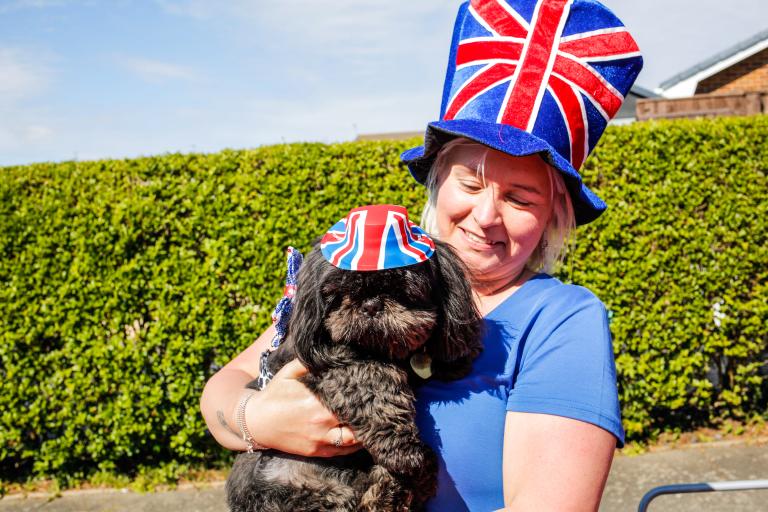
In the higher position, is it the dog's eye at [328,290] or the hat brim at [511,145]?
the hat brim at [511,145]

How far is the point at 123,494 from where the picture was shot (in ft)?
18.9

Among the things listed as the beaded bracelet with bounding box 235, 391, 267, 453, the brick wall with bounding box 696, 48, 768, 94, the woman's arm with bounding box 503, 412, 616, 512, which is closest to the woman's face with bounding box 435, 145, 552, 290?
the woman's arm with bounding box 503, 412, 616, 512

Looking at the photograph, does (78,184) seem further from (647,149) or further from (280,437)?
(647,149)

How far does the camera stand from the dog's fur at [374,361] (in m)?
1.78

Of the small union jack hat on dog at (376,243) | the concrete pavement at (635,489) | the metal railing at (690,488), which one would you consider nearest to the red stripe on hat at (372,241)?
the small union jack hat on dog at (376,243)

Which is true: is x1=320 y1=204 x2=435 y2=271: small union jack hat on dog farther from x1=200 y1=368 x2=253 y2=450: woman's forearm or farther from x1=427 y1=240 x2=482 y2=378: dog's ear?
x1=200 y1=368 x2=253 y2=450: woman's forearm

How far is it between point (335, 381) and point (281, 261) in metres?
3.80

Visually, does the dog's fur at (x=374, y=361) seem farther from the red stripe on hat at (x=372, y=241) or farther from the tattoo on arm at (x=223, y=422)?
the tattoo on arm at (x=223, y=422)

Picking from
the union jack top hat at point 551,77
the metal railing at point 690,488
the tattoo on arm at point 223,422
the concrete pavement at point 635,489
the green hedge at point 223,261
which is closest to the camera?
the union jack top hat at point 551,77

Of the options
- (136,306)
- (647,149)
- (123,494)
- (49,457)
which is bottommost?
(123,494)

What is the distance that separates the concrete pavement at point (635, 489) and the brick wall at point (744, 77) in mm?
19676

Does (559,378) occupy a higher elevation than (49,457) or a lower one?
higher

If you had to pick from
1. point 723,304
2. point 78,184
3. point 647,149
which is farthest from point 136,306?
point 723,304

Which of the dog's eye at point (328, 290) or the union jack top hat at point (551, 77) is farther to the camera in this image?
the union jack top hat at point (551, 77)
